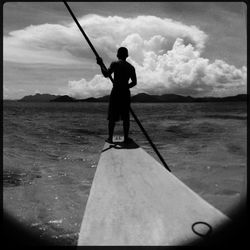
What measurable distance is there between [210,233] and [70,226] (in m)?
3.34

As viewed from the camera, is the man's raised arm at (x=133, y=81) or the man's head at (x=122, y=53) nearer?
the man's head at (x=122, y=53)

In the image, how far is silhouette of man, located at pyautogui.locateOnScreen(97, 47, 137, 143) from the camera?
6332 millimetres

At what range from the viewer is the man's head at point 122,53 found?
20.7 feet

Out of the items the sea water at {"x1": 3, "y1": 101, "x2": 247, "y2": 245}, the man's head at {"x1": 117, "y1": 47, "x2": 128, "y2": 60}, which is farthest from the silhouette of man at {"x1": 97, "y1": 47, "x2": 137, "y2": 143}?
the sea water at {"x1": 3, "y1": 101, "x2": 247, "y2": 245}

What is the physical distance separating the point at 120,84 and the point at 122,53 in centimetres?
76

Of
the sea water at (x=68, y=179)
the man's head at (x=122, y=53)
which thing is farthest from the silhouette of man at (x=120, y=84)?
the sea water at (x=68, y=179)

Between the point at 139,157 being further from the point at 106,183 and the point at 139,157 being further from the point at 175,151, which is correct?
the point at 175,151

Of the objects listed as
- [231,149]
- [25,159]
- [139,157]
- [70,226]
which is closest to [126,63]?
[139,157]

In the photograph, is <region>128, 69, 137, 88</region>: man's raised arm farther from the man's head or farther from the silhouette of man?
the man's head

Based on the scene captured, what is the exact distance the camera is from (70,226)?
17.0 feet

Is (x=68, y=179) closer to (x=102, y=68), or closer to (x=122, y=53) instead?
(x=102, y=68)

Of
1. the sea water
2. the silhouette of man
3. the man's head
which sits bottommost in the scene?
the sea water

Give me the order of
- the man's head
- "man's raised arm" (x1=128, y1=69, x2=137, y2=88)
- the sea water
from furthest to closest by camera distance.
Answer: "man's raised arm" (x1=128, y1=69, x2=137, y2=88)
the man's head
the sea water

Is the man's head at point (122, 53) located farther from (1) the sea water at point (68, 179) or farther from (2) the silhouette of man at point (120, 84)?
(1) the sea water at point (68, 179)
